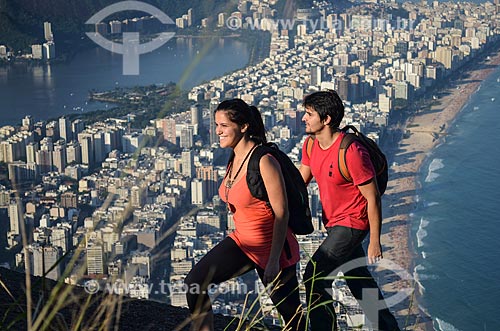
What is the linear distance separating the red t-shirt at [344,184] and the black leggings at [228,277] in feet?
0.52

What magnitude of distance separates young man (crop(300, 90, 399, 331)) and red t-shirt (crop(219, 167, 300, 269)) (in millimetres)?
Result: 73

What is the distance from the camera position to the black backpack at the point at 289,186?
1643 millimetres

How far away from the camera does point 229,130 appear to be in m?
1.70

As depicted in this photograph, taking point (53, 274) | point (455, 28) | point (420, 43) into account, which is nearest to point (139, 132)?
point (53, 274)

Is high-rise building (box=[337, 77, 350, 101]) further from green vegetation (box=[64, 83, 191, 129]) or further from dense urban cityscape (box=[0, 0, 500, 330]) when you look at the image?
green vegetation (box=[64, 83, 191, 129])

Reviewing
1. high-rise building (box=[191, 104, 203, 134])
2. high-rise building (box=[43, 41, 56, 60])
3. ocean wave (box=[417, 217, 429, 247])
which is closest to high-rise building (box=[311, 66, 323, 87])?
high-rise building (box=[43, 41, 56, 60])

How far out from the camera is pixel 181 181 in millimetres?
7820

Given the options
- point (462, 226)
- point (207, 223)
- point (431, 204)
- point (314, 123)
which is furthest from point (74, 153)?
point (314, 123)

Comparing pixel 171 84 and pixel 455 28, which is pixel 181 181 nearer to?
pixel 171 84

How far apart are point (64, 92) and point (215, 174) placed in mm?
4836

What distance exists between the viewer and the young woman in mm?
1627

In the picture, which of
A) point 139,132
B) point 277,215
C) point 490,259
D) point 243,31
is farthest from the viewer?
point 243,31

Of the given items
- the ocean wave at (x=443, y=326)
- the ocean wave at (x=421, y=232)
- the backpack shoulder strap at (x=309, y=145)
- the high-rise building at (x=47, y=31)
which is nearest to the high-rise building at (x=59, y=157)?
the ocean wave at (x=421, y=232)
